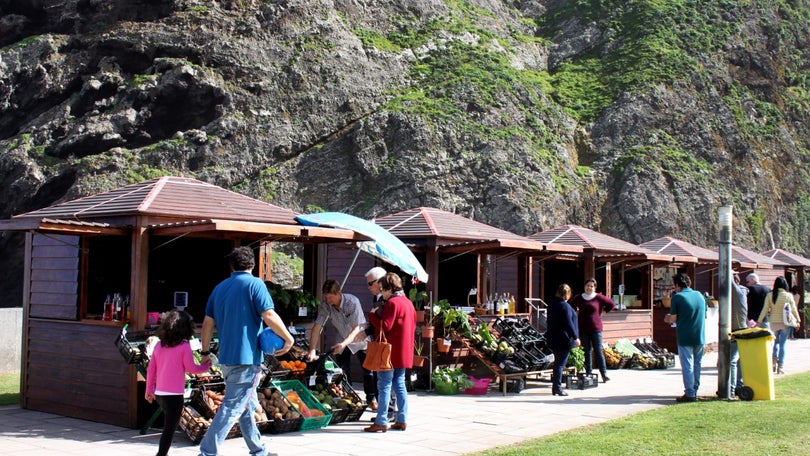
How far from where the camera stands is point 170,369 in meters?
6.96

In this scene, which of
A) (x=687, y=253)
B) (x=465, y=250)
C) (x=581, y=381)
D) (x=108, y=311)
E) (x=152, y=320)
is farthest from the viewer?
(x=687, y=253)

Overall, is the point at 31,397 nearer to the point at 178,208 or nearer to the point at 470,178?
the point at 178,208

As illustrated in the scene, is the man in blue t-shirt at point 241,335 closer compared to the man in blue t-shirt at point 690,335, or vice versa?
the man in blue t-shirt at point 241,335

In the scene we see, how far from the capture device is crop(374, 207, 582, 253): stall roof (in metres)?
13.4

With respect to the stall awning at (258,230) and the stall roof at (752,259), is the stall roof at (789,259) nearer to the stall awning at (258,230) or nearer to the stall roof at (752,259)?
the stall roof at (752,259)

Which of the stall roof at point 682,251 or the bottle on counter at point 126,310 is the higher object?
the stall roof at point 682,251

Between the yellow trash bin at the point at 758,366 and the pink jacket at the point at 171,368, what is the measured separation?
7.44 metres

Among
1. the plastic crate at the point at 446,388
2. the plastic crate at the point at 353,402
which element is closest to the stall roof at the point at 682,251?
the plastic crate at the point at 446,388

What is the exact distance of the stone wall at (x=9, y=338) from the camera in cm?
1460

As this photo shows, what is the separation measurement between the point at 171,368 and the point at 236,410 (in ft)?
2.30

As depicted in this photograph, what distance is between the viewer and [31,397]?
1033 centimetres

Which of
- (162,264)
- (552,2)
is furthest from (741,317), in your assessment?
(552,2)

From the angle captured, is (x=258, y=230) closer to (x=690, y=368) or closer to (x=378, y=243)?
(x=378, y=243)

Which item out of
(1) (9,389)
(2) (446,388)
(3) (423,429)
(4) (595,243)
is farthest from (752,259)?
(1) (9,389)
